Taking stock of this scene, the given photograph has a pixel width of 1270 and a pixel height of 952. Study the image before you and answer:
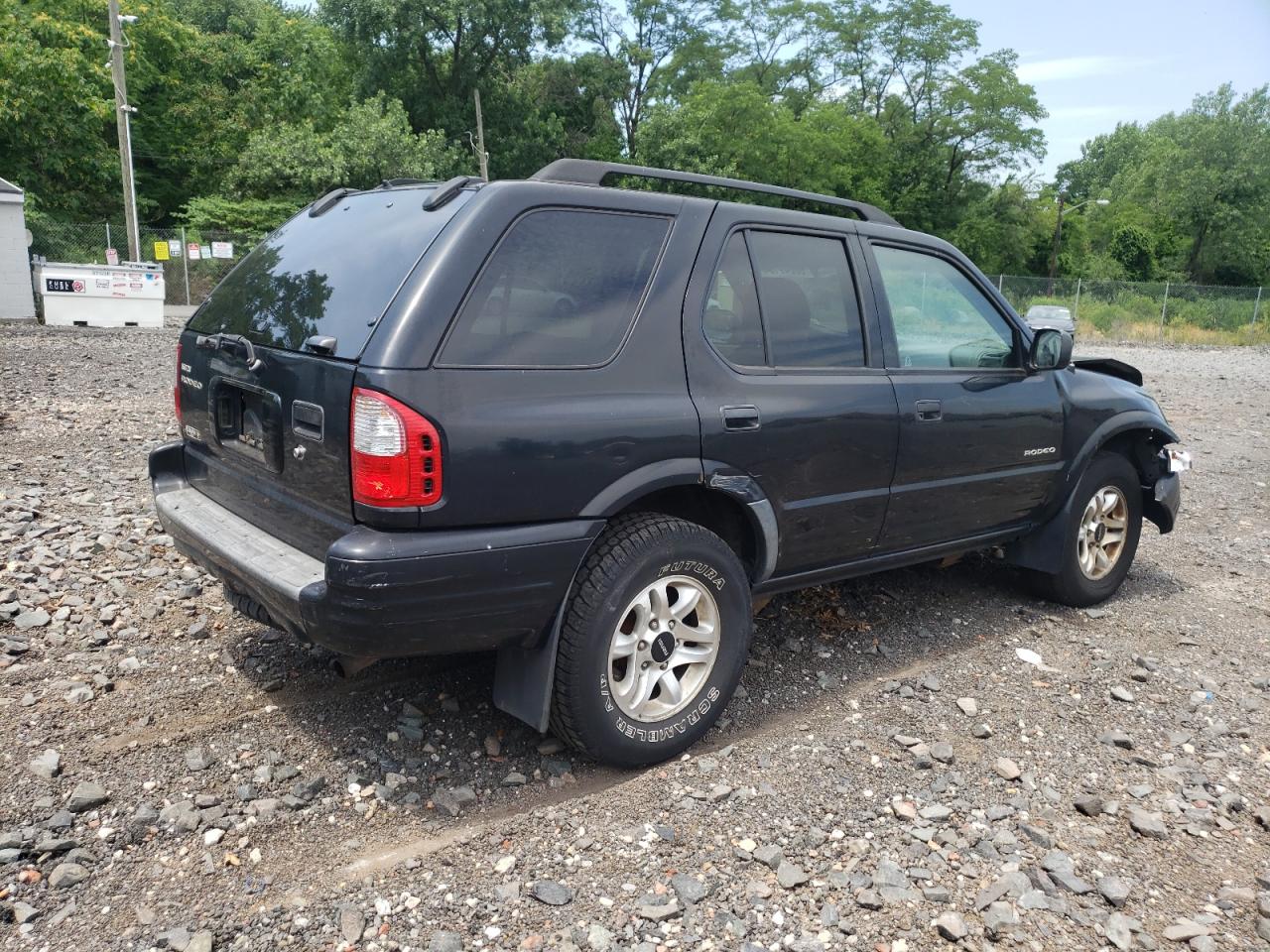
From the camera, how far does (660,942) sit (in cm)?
248

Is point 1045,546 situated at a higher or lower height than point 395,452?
lower

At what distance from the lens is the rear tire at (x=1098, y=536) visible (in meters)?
4.92

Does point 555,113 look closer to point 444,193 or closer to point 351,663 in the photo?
point 444,193

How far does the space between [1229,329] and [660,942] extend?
43.6 m

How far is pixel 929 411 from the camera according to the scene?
405 centimetres

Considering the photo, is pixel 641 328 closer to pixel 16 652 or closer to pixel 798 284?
pixel 798 284

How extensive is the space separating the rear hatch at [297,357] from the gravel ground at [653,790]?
2.71 ft

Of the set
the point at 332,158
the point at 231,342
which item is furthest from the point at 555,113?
the point at 231,342

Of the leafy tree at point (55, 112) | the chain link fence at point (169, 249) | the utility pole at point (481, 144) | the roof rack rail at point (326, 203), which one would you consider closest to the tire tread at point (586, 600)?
the roof rack rail at point (326, 203)

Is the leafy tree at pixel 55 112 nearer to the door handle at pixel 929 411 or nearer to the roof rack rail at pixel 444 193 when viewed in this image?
the roof rack rail at pixel 444 193

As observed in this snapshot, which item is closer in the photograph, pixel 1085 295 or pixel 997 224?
pixel 1085 295

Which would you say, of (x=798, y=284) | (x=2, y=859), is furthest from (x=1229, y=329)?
(x=2, y=859)

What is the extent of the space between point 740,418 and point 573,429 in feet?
2.31

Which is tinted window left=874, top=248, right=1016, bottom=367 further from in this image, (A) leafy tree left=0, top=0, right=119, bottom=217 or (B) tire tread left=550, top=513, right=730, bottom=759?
(A) leafy tree left=0, top=0, right=119, bottom=217
